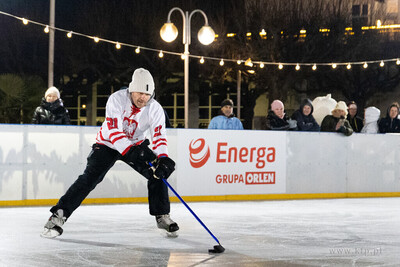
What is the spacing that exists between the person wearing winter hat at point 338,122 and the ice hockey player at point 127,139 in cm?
703

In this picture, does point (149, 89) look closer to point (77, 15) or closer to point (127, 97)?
point (127, 97)

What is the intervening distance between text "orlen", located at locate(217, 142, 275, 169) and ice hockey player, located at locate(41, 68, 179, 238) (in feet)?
17.1

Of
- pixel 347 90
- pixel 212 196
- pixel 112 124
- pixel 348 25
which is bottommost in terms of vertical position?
pixel 212 196

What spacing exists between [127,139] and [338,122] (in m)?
7.52

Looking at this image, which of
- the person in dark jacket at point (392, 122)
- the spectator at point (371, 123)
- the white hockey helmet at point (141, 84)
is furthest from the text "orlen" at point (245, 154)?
the white hockey helmet at point (141, 84)

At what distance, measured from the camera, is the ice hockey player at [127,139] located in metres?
6.47

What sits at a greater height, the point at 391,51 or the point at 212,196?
the point at 391,51

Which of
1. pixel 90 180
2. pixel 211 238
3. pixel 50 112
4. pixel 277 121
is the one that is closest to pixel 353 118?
pixel 277 121

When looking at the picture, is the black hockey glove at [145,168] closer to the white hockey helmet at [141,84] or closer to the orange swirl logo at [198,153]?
the white hockey helmet at [141,84]

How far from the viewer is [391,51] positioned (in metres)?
39.1

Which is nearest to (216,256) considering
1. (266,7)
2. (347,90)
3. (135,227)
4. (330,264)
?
(330,264)

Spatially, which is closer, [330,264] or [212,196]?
[330,264]

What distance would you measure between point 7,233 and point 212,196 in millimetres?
5292

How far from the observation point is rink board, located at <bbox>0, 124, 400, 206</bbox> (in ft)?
34.2
